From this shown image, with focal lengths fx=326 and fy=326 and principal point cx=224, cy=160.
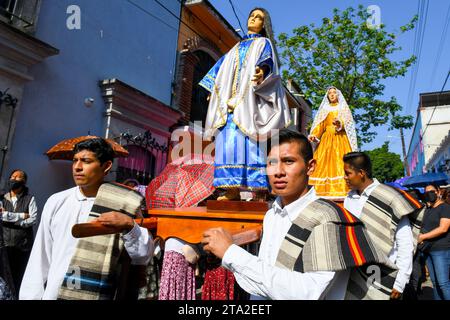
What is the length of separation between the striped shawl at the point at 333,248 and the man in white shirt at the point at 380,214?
1189 mm

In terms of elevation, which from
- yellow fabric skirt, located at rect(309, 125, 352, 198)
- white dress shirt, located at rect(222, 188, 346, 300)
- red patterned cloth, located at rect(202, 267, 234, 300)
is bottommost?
red patterned cloth, located at rect(202, 267, 234, 300)

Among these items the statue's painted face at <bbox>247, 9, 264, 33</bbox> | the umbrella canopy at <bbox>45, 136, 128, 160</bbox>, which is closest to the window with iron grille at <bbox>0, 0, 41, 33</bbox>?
the umbrella canopy at <bbox>45, 136, 128, 160</bbox>

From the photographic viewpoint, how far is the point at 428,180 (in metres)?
8.87

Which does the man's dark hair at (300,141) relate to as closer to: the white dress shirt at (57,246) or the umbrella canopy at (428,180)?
the white dress shirt at (57,246)

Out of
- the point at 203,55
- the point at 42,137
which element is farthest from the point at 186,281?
the point at 203,55

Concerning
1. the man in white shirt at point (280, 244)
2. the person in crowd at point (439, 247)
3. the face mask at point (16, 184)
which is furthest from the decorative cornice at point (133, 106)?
the man in white shirt at point (280, 244)

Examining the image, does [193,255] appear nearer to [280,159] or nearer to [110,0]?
[280,159]

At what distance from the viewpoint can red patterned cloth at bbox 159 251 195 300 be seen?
2496mm

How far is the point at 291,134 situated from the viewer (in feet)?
5.68

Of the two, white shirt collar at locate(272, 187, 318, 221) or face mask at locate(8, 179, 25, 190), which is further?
face mask at locate(8, 179, 25, 190)

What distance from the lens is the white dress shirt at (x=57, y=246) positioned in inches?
76.7

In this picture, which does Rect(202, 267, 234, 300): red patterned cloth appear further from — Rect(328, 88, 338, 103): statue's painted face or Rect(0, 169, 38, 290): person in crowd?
Rect(328, 88, 338, 103): statue's painted face

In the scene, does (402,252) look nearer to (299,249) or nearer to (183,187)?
(299,249)

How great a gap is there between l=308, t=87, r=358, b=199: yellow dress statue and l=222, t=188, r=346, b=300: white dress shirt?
3.54m
